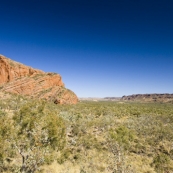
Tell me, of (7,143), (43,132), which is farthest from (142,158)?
(7,143)

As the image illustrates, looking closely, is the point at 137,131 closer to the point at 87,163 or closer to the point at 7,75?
the point at 87,163

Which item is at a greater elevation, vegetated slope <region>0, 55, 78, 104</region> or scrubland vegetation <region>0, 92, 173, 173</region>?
vegetated slope <region>0, 55, 78, 104</region>

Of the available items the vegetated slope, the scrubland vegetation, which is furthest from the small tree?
the vegetated slope

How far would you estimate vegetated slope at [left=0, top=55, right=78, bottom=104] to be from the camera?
257 feet

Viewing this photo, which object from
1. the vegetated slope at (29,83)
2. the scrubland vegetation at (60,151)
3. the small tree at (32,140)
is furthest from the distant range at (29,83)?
the small tree at (32,140)

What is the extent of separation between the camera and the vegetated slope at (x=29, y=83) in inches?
3088

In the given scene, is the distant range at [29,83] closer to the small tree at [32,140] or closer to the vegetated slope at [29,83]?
the vegetated slope at [29,83]

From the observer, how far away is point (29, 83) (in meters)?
81.9

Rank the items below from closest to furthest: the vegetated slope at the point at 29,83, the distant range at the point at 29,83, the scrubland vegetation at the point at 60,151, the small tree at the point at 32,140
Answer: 1. the small tree at the point at 32,140
2. the scrubland vegetation at the point at 60,151
3. the distant range at the point at 29,83
4. the vegetated slope at the point at 29,83

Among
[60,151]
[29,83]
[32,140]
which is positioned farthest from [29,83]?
[32,140]

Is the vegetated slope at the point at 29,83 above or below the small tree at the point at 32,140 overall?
above

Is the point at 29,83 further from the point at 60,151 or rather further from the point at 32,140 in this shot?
the point at 32,140

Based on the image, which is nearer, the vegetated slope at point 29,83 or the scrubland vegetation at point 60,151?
the scrubland vegetation at point 60,151

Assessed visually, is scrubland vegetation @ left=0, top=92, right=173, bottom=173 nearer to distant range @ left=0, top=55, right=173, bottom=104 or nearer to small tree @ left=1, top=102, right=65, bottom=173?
small tree @ left=1, top=102, right=65, bottom=173
